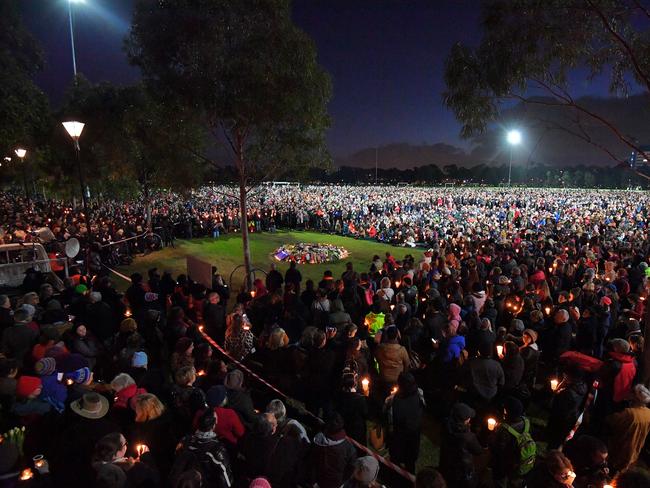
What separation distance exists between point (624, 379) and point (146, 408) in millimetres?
5908

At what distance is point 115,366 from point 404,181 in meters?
194

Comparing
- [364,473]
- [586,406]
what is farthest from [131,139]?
[586,406]

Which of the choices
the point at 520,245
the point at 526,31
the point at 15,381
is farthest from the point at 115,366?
the point at 520,245

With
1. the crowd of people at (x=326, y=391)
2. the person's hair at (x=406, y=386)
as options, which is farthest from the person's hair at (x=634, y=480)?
the person's hair at (x=406, y=386)

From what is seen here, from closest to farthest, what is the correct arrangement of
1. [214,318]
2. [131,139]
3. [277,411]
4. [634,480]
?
1. [634,480]
2. [277,411]
3. [214,318]
4. [131,139]

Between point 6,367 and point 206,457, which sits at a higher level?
point 6,367

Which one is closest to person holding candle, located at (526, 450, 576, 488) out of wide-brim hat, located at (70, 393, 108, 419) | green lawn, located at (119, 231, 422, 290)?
wide-brim hat, located at (70, 393, 108, 419)

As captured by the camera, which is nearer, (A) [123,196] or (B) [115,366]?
(B) [115,366]

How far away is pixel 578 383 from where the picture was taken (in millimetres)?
4730

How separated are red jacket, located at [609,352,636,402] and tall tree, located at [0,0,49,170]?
13930 mm

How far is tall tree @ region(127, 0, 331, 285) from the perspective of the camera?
30.5 ft

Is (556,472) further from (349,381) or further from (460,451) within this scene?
(349,381)

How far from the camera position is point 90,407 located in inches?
148

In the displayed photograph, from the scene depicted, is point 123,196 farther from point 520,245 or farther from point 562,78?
point 562,78
